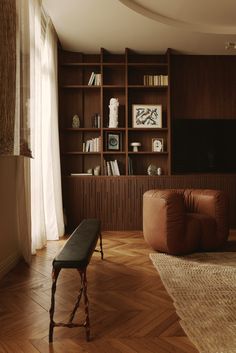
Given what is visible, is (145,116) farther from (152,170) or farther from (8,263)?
(8,263)

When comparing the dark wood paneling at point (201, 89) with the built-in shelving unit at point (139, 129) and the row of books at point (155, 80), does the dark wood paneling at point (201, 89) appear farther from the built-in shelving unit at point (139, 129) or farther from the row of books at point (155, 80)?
the row of books at point (155, 80)

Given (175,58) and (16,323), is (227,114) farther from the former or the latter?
(16,323)

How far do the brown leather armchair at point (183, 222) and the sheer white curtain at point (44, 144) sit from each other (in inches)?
43.1

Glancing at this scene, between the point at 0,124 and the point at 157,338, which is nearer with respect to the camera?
the point at 157,338

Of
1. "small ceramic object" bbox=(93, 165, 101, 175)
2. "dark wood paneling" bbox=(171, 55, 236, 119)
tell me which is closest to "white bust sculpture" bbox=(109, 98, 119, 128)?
"small ceramic object" bbox=(93, 165, 101, 175)

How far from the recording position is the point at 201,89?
4.70 metres

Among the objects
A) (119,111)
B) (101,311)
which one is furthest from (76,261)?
(119,111)

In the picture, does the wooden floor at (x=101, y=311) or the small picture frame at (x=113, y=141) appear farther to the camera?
the small picture frame at (x=113, y=141)

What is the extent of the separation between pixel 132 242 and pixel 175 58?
279cm

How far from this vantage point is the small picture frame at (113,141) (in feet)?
15.1

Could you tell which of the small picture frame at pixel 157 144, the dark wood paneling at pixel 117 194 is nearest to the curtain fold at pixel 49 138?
the dark wood paneling at pixel 117 194

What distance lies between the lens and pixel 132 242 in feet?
11.8

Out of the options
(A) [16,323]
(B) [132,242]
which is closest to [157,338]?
(A) [16,323]

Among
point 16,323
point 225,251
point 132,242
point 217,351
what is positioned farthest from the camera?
point 132,242
